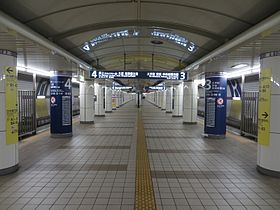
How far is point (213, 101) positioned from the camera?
1078cm

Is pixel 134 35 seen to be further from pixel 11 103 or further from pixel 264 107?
pixel 264 107

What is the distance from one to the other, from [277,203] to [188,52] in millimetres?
6635

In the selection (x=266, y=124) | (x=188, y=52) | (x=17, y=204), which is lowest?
(x=17, y=204)

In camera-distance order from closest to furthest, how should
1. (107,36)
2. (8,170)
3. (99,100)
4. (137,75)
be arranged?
(8,170)
(107,36)
(137,75)
(99,100)

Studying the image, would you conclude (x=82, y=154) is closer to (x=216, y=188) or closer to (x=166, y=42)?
(x=216, y=188)

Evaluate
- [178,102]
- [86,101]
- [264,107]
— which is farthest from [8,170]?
[178,102]

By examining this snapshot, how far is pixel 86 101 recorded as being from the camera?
51.4 feet

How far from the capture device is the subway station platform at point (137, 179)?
4.27 meters

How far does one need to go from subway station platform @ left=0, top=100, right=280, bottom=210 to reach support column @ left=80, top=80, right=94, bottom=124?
22.3 ft

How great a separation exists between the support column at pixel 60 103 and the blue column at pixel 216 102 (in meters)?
6.05

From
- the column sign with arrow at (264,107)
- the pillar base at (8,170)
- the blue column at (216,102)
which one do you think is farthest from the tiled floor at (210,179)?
the pillar base at (8,170)

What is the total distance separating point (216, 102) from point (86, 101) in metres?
8.23

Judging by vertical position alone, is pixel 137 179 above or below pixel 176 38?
below

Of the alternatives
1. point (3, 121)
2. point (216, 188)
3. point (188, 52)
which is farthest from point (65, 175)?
point (188, 52)
